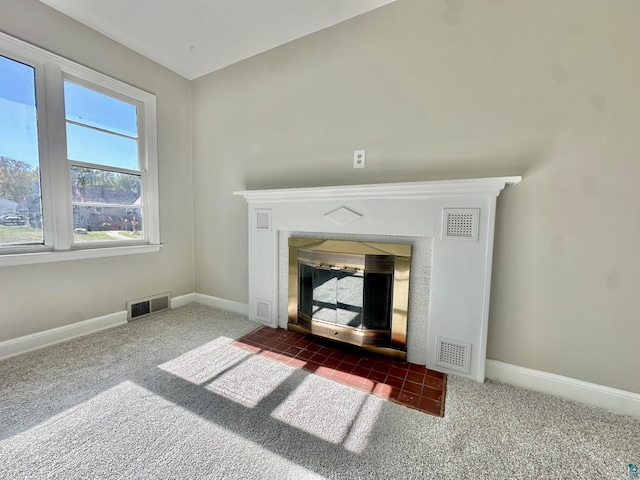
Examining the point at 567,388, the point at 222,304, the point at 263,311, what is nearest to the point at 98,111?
the point at 222,304

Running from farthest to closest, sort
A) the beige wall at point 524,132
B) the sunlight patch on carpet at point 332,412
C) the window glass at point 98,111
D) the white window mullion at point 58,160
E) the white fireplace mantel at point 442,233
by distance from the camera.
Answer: the window glass at point 98,111, the white window mullion at point 58,160, the white fireplace mantel at point 442,233, the beige wall at point 524,132, the sunlight patch on carpet at point 332,412

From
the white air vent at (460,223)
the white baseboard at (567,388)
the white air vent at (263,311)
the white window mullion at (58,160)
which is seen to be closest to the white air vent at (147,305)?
the white window mullion at (58,160)

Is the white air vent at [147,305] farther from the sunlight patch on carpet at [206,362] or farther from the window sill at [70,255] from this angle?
the sunlight patch on carpet at [206,362]

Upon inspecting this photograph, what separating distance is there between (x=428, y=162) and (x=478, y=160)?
32cm

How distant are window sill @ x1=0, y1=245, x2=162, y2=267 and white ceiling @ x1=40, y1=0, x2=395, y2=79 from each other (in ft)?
6.25

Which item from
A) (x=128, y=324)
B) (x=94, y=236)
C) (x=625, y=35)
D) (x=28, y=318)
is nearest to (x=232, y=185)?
(x=94, y=236)

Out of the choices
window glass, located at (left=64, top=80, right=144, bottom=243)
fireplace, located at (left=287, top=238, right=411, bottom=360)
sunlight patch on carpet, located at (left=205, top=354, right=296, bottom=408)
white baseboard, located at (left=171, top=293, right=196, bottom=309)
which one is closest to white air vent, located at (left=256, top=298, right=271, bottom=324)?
fireplace, located at (left=287, top=238, right=411, bottom=360)

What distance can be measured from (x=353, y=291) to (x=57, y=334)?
2.47 metres

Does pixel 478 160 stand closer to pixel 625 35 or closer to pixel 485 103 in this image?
pixel 485 103

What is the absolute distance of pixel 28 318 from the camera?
6.79ft

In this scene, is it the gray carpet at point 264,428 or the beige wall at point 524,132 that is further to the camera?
the beige wall at point 524,132

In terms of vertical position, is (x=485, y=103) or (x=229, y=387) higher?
(x=485, y=103)

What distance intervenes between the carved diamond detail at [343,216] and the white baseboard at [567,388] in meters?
1.40

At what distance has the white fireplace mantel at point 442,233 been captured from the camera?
5.72 ft
